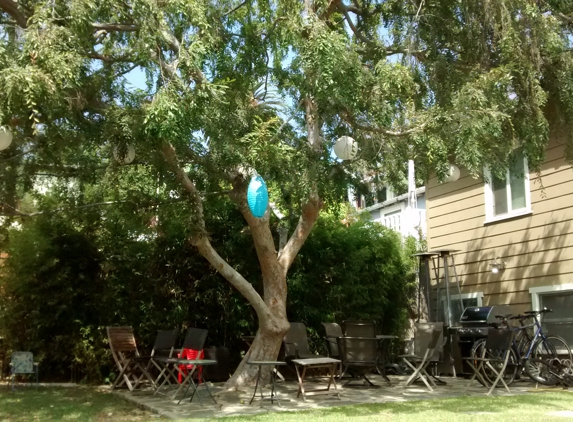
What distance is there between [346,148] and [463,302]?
5.66 meters

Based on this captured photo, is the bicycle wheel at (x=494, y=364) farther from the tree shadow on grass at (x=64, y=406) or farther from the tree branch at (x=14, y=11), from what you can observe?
the tree branch at (x=14, y=11)

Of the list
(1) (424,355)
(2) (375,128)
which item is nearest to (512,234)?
(1) (424,355)

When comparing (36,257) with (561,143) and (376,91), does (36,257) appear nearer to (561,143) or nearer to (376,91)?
(376,91)

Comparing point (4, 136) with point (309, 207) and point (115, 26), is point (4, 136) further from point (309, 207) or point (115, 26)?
point (309, 207)

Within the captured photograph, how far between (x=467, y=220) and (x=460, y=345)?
2.50 metres

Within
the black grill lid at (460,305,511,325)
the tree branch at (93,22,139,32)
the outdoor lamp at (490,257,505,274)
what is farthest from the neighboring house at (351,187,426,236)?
the tree branch at (93,22,139,32)

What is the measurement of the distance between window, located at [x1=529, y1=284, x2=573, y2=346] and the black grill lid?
480 millimetres

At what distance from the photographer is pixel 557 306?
382 inches

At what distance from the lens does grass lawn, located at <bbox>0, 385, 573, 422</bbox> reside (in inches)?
235

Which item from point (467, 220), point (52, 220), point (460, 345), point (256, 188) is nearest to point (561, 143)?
point (467, 220)

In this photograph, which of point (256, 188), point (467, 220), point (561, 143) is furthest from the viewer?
point (467, 220)

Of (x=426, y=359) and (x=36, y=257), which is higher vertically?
(x=36, y=257)

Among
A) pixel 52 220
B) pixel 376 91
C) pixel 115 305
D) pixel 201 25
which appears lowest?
pixel 115 305

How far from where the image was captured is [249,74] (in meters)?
8.61
